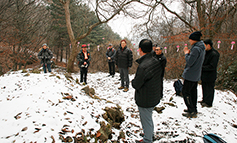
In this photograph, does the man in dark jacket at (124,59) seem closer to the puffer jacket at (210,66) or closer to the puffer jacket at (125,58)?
the puffer jacket at (125,58)

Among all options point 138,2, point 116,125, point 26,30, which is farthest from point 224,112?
point 26,30

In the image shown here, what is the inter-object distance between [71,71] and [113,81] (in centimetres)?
409

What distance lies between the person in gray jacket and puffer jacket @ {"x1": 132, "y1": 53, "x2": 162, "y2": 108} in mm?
1282

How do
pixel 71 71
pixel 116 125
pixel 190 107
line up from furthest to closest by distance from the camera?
pixel 71 71
pixel 190 107
pixel 116 125

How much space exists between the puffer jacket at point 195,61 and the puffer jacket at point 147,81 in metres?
1.25

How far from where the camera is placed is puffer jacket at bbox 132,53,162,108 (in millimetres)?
1999

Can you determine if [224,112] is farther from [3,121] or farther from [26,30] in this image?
[26,30]

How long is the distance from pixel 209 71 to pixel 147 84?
96.2 inches

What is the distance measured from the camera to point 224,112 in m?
3.45

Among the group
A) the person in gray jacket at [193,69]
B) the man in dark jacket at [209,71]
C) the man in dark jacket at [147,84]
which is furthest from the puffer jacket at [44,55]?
the man in dark jacket at [209,71]

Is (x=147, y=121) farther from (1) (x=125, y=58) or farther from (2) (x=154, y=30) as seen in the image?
(2) (x=154, y=30)

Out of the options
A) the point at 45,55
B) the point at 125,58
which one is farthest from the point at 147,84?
the point at 45,55

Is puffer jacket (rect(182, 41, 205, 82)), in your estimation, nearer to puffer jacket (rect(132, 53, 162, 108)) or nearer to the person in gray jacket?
the person in gray jacket

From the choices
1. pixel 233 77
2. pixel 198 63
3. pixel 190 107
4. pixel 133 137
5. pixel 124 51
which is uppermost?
pixel 124 51
